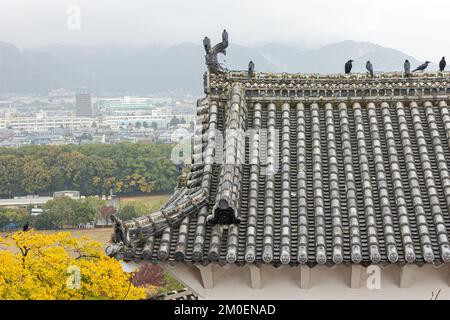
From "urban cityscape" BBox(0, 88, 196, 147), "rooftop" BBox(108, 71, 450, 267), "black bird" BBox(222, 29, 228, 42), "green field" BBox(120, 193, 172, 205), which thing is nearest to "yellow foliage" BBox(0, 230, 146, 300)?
"rooftop" BBox(108, 71, 450, 267)

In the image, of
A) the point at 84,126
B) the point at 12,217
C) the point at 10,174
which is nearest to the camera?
the point at 12,217

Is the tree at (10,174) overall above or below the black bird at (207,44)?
below

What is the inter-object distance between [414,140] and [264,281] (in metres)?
3.77

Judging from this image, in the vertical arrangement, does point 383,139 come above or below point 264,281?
above

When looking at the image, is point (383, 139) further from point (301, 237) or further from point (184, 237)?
point (184, 237)

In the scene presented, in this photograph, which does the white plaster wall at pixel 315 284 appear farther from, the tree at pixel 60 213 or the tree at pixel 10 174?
the tree at pixel 10 174

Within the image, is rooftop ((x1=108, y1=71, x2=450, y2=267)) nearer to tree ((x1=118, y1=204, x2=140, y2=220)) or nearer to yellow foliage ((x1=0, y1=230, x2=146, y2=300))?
yellow foliage ((x1=0, y1=230, x2=146, y2=300))

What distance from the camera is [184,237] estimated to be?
28.8 ft

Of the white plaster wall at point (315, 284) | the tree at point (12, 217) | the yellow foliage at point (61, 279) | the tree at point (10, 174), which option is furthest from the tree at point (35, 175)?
the white plaster wall at point (315, 284)

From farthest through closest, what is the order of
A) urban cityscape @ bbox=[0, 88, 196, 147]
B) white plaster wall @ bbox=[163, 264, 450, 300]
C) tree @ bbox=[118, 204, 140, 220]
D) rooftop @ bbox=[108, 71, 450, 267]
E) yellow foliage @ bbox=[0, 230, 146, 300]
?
urban cityscape @ bbox=[0, 88, 196, 147]
tree @ bbox=[118, 204, 140, 220]
yellow foliage @ bbox=[0, 230, 146, 300]
white plaster wall @ bbox=[163, 264, 450, 300]
rooftop @ bbox=[108, 71, 450, 267]

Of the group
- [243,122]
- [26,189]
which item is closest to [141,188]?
[26,189]

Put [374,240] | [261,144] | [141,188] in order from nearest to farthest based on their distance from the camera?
[374,240], [261,144], [141,188]

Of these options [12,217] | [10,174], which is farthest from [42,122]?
[12,217]

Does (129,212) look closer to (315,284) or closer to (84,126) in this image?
(315,284)
